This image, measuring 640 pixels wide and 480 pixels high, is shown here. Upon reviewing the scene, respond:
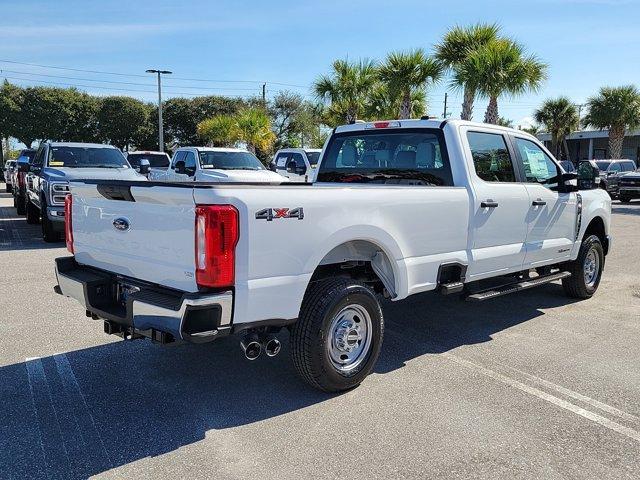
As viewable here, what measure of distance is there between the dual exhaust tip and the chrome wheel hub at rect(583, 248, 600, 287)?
4855 mm

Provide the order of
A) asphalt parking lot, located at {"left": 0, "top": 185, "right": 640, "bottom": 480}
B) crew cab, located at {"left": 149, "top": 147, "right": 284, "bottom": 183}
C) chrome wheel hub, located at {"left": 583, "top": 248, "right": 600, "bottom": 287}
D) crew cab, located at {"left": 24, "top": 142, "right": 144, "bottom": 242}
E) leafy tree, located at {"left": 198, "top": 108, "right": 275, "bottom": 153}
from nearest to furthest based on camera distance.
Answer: asphalt parking lot, located at {"left": 0, "top": 185, "right": 640, "bottom": 480}
chrome wheel hub, located at {"left": 583, "top": 248, "right": 600, "bottom": 287}
crew cab, located at {"left": 24, "top": 142, "right": 144, "bottom": 242}
crew cab, located at {"left": 149, "top": 147, "right": 284, "bottom": 183}
leafy tree, located at {"left": 198, "top": 108, "right": 275, "bottom": 153}

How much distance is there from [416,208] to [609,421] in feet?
6.48

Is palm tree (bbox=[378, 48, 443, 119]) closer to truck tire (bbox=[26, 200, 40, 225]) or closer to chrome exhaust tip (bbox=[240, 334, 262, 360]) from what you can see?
truck tire (bbox=[26, 200, 40, 225])

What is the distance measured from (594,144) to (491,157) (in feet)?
149

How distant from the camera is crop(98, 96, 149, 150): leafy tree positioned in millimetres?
53594

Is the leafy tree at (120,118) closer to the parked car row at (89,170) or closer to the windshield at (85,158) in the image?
the parked car row at (89,170)

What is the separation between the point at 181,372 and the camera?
450cm

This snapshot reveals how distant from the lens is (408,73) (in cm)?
2269

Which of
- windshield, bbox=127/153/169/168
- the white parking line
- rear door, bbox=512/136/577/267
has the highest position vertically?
windshield, bbox=127/153/169/168

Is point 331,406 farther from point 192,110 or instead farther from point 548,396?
point 192,110

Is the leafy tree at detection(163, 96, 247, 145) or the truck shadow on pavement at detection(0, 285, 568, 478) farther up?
the leafy tree at detection(163, 96, 247, 145)

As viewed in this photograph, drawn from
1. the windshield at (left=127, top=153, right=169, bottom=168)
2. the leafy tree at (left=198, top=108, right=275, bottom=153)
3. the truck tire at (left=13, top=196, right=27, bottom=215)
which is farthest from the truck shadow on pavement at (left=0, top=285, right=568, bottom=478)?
the leafy tree at (left=198, top=108, right=275, bottom=153)

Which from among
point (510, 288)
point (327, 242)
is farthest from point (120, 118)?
point (327, 242)

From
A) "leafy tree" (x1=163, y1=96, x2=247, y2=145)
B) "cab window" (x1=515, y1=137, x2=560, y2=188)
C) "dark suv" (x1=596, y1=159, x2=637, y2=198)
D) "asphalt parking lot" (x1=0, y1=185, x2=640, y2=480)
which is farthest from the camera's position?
"leafy tree" (x1=163, y1=96, x2=247, y2=145)
